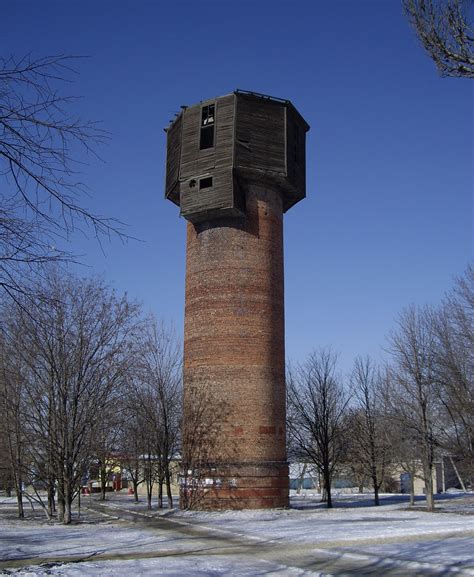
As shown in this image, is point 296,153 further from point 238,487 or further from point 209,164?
point 238,487

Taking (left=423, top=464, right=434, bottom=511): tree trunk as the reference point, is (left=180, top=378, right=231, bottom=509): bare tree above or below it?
above

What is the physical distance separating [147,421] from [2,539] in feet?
48.1

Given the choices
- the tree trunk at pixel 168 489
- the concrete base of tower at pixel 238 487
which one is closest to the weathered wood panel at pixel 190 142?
the concrete base of tower at pixel 238 487

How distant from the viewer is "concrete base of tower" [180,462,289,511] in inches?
988

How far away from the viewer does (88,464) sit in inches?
981

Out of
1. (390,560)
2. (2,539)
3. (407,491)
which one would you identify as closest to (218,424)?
(2,539)

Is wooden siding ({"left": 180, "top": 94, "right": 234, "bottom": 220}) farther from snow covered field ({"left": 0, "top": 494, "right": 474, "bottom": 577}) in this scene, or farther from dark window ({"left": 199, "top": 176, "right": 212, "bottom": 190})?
snow covered field ({"left": 0, "top": 494, "right": 474, "bottom": 577})

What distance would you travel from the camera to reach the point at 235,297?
2667 centimetres

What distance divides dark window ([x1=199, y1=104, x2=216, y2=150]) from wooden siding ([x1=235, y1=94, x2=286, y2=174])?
1.29 m

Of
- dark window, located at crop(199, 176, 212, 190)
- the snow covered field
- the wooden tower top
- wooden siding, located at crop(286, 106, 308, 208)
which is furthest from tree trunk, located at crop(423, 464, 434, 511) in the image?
dark window, located at crop(199, 176, 212, 190)

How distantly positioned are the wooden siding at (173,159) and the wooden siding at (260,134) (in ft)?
10.0

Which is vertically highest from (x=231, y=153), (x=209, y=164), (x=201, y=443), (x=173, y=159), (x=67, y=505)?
(x=173, y=159)

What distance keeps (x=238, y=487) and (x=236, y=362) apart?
4.63 m

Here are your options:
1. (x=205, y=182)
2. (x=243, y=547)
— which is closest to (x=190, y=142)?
(x=205, y=182)
